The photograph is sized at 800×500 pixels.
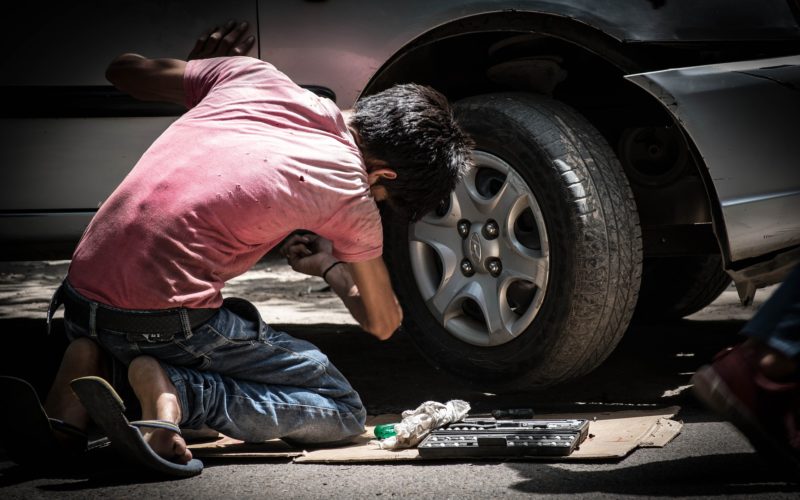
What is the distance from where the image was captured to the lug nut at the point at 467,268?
11.6 feet

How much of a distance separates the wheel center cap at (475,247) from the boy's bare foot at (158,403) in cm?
114

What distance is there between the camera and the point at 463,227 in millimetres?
3529

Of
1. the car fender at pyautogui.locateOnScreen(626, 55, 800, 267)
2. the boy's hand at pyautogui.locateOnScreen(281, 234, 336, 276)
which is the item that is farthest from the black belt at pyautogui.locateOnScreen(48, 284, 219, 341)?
the car fender at pyautogui.locateOnScreen(626, 55, 800, 267)

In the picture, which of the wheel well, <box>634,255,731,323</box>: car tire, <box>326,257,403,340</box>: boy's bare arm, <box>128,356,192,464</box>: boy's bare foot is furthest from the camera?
<box>634,255,731,323</box>: car tire

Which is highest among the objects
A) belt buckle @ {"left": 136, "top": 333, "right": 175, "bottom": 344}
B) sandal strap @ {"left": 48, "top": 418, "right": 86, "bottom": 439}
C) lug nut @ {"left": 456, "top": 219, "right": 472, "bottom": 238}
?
lug nut @ {"left": 456, "top": 219, "right": 472, "bottom": 238}

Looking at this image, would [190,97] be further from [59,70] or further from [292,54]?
[59,70]

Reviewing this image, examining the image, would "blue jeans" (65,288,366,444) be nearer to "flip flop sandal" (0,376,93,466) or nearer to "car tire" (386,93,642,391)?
"flip flop sandal" (0,376,93,466)

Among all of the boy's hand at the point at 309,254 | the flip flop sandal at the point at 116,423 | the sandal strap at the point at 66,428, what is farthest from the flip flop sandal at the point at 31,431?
the boy's hand at the point at 309,254

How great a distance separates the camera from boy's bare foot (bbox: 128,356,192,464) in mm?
2602

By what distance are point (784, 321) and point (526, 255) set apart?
119 cm

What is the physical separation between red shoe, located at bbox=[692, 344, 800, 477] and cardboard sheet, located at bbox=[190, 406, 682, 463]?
467 millimetres

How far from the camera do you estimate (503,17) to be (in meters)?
3.40

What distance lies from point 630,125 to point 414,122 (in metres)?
1.21

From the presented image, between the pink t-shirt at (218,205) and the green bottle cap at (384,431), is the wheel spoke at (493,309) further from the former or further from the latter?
the pink t-shirt at (218,205)
